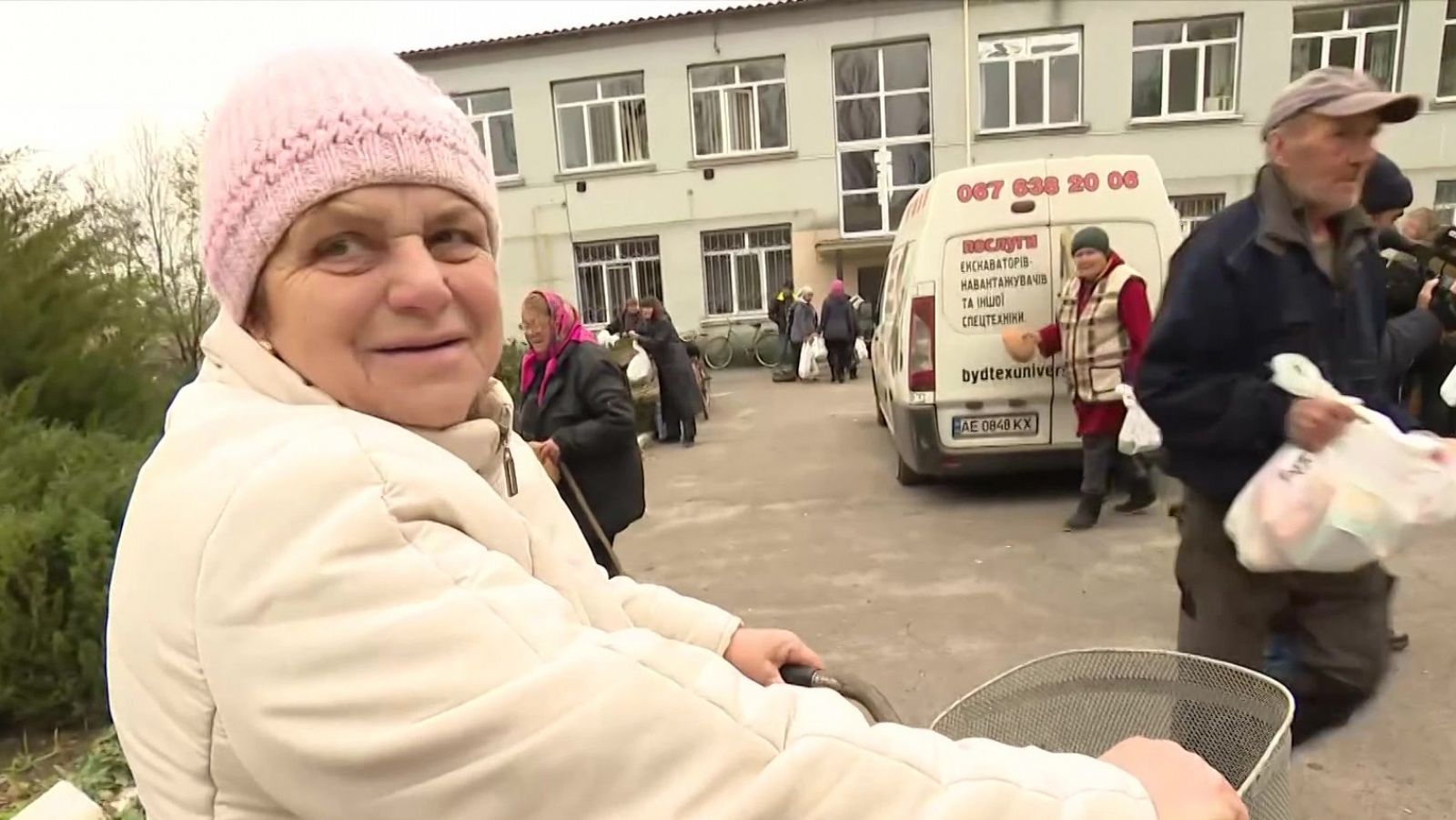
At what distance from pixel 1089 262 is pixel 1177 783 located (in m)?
5.42

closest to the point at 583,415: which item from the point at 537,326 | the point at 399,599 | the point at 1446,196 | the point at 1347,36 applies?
the point at 537,326

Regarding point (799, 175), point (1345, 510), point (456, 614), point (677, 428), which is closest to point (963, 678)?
point (1345, 510)

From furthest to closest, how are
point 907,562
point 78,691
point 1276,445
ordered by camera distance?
point 907,562
point 78,691
point 1276,445

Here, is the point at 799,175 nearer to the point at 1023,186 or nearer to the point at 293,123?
the point at 1023,186

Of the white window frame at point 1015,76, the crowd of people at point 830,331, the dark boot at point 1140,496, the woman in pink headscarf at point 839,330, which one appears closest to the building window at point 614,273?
the crowd of people at point 830,331

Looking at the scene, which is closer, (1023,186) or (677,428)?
(1023,186)

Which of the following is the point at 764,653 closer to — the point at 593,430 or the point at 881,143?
the point at 593,430

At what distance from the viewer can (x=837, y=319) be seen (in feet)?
54.4

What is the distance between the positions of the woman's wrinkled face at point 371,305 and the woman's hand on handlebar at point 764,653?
2.29ft

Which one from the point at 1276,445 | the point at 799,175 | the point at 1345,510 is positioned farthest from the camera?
the point at 799,175

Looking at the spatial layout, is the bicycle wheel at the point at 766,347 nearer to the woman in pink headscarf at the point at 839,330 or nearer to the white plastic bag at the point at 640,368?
the woman in pink headscarf at the point at 839,330

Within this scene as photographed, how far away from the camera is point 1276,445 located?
249 centimetres

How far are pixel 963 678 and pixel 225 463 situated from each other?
374 cm

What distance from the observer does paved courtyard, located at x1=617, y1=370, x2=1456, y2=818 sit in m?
3.41
